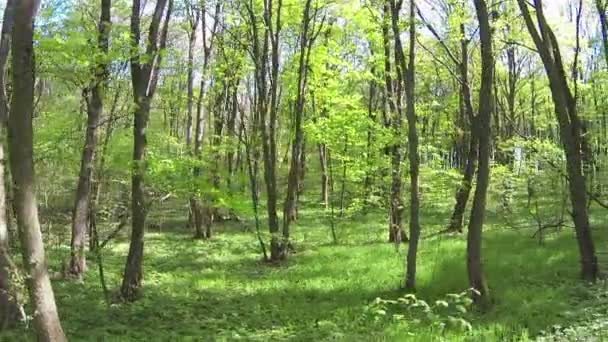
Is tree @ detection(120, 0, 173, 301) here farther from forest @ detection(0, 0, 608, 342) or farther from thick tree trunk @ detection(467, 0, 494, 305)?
thick tree trunk @ detection(467, 0, 494, 305)

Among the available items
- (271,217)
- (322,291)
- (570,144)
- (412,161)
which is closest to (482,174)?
(412,161)

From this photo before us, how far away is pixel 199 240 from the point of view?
1994cm

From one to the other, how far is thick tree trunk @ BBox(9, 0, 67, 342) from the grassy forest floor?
8.81 feet

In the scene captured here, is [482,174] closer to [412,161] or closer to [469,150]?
[412,161]

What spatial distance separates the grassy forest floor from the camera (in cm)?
896

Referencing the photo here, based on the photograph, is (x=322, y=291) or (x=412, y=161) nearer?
(x=412, y=161)

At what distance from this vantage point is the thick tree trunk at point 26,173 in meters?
6.09

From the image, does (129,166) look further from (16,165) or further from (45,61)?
(16,165)

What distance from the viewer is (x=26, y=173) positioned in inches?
243

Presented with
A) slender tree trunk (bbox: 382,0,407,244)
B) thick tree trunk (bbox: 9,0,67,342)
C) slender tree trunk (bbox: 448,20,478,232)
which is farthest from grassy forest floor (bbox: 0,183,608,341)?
thick tree trunk (bbox: 9,0,67,342)

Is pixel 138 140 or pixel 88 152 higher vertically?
pixel 138 140

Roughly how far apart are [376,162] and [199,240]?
677 cm

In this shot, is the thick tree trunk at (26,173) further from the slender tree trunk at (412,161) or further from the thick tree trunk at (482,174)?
the slender tree trunk at (412,161)

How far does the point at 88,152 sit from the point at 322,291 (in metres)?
5.67
